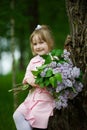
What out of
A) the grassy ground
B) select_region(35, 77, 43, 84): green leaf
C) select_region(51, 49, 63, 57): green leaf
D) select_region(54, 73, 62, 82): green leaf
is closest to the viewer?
select_region(54, 73, 62, 82): green leaf

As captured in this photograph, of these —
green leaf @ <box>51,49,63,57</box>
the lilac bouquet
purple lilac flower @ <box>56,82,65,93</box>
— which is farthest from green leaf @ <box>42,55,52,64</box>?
purple lilac flower @ <box>56,82,65,93</box>

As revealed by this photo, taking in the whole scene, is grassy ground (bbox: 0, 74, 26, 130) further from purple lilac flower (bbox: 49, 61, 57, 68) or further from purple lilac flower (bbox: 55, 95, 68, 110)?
purple lilac flower (bbox: 49, 61, 57, 68)

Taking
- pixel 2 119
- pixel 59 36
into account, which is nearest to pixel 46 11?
pixel 59 36

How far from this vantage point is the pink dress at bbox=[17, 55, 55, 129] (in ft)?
20.1

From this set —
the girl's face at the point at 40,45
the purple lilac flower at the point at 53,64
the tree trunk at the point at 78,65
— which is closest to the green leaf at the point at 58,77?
the purple lilac flower at the point at 53,64

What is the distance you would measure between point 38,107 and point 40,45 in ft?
2.71

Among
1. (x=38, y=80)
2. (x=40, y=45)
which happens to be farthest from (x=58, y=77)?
(x=40, y=45)

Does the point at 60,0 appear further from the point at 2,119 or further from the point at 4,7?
the point at 2,119

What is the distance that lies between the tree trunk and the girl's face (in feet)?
1.27

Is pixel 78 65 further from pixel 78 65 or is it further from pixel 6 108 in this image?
pixel 6 108

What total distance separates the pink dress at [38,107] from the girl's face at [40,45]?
0.94 ft

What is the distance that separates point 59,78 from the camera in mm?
5730

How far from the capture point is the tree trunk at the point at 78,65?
612cm

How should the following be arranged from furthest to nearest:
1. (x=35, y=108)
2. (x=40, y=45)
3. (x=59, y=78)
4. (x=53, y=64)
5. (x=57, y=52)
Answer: (x=40, y=45) → (x=35, y=108) → (x=57, y=52) → (x=53, y=64) → (x=59, y=78)
